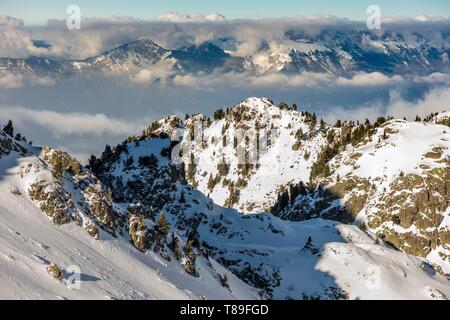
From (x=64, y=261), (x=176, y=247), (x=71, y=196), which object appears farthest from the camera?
(x=176, y=247)

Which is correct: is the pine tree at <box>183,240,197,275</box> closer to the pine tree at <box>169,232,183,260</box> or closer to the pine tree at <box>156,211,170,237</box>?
the pine tree at <box>169,232,183,260</box>

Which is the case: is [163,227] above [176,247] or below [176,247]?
above

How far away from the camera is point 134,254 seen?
100938 millimetres

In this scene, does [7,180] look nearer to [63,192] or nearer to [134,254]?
[63,192]

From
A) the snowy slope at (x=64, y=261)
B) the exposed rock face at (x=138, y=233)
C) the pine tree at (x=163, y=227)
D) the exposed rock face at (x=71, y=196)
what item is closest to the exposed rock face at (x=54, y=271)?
the snowy slope at (x=64, y=261)

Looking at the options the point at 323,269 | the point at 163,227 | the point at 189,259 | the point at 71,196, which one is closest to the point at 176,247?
the point at 189,259

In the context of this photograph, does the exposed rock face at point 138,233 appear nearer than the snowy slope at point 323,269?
Yes

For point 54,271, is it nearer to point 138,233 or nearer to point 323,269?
point 138,233

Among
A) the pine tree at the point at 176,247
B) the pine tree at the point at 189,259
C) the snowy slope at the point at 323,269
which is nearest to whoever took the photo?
the pine tree at the point at 189,259

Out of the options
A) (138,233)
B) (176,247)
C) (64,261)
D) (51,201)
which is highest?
(51,201)

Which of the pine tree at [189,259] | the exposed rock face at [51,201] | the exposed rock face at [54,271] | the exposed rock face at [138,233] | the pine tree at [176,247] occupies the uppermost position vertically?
the exposed rock face at [51,201]

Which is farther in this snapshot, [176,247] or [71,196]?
[176,247]

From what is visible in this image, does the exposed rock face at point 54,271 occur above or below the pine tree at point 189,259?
above

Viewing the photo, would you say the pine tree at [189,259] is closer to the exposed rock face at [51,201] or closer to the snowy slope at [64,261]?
the snowy slope at [64,261]
